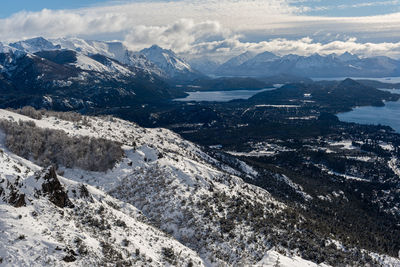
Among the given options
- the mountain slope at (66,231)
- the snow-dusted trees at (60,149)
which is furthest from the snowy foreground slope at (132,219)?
the snow-dusted trees at (60,149)

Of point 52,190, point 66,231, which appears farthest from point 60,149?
point 66,231

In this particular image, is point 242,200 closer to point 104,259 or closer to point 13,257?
point 104,259

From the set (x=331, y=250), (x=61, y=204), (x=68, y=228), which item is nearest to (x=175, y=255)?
(x=68, y=228)

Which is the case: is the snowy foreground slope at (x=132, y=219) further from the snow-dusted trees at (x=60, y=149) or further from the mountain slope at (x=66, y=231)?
the snow-dusted trees at (x=60, y=149)

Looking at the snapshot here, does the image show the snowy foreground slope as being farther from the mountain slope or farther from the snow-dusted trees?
the snow-dusted trees

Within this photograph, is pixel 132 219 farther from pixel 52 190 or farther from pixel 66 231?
pixel 66 231

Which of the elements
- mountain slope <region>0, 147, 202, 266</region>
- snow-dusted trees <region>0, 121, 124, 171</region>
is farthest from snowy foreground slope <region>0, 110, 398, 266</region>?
snow-dusted trees <region>0, 121, 124, 171</region>
